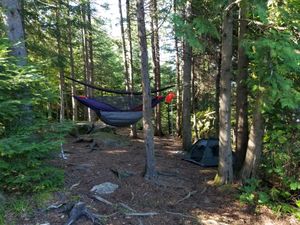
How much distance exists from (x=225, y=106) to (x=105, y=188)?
2.03 m

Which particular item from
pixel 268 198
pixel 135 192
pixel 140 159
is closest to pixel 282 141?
pixel 268 198

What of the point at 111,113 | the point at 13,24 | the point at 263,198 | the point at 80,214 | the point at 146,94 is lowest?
the point at 263,198

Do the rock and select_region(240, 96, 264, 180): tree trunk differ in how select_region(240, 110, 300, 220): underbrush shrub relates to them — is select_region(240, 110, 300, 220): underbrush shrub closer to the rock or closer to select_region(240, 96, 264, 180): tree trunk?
select_region(240, 96, 264, 180): tree trunk

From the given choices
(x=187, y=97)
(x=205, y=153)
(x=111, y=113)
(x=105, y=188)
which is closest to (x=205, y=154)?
(x=205, y=153)

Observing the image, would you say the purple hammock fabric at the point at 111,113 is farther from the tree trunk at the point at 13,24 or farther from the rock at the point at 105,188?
the rock at the point at 105,188

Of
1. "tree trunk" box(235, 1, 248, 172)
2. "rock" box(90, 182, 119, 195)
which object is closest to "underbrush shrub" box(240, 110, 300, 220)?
"tree trunk" box(235, 1, 248, 172)

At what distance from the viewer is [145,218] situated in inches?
121

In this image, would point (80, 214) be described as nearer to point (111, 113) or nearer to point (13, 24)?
point (13, 24)

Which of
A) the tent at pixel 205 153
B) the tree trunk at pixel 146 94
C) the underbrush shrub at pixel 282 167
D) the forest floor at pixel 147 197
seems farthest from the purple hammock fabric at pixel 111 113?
the underbrush shrub at pixel 282 167

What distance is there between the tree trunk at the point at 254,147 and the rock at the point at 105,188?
75.3 inches

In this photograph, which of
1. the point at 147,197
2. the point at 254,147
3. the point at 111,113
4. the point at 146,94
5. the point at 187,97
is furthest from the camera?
the point at 187,97

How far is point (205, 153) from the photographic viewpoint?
5.46m

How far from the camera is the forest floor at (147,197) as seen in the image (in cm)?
306

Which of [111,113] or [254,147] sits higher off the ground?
[111,113]
